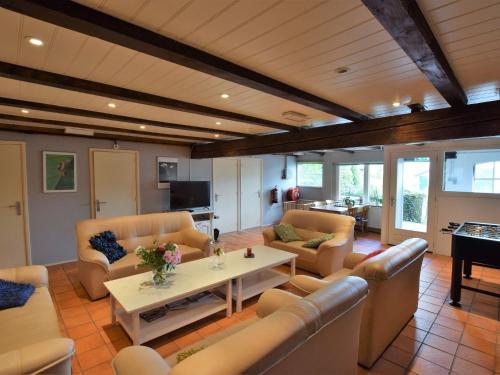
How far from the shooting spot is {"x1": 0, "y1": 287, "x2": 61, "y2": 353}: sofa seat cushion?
5.30 ft

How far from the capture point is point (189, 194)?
223 inches

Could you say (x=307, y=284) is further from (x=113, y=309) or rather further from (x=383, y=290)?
(x=113, y=309)

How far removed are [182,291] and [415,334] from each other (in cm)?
222

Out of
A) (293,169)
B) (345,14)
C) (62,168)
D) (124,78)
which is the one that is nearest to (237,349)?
(345,14)

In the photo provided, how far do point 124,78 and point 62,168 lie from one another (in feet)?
10.9

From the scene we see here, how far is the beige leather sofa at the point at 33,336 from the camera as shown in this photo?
1.23m

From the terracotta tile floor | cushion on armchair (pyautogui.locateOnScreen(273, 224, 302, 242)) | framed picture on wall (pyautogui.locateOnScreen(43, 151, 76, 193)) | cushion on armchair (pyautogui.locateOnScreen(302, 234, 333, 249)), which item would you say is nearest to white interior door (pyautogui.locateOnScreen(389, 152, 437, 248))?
the terracotta tile floor

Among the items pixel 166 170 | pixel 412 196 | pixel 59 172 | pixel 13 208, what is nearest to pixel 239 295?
pixel 166 170

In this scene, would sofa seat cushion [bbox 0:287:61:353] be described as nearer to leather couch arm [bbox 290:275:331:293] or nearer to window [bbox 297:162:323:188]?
leather couch arm [bbox 290:275:331:293]

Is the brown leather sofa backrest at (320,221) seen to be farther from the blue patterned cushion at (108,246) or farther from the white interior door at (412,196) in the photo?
the blue patterned cushion at (108,246)

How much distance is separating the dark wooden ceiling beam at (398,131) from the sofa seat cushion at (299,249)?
59.0 inches

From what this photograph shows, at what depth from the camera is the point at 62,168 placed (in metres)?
4.43

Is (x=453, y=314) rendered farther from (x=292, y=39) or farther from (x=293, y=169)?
(x=293, y=169)

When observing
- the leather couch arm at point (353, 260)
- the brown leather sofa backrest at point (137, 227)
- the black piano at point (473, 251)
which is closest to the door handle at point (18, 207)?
the brown leather sofa backrest at point (137, 227)
